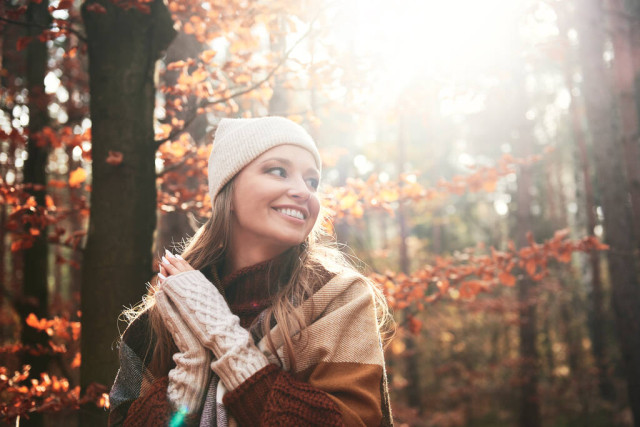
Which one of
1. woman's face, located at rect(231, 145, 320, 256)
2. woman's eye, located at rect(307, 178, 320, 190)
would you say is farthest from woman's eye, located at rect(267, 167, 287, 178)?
woman's eye, located at rect(307, 178, 320, 190)

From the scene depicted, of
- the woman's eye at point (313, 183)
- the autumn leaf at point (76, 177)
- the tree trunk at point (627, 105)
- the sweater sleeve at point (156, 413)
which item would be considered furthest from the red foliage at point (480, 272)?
the tree trunk at point (627, 105)

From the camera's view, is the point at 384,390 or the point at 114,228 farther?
the point at 114,228

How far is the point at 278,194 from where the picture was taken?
2.06 m

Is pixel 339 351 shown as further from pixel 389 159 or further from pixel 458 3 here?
pixel 389 159

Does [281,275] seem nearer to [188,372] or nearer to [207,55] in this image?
[188,372]

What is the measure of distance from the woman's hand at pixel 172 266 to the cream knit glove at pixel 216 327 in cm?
6

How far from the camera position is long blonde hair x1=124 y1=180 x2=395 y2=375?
1.83 metres

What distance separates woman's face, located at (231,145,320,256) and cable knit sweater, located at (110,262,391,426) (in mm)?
170

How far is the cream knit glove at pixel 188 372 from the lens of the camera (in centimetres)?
175

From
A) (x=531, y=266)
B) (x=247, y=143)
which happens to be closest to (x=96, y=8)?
(x=247, y=143)

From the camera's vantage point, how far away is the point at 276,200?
6.82ft

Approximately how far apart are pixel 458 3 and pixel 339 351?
3.98m

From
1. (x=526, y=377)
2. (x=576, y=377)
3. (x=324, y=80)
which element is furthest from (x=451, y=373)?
(x=324, y=80)

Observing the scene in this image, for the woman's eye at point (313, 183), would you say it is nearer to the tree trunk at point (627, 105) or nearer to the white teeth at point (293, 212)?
the white teeth at point (293, 212)
